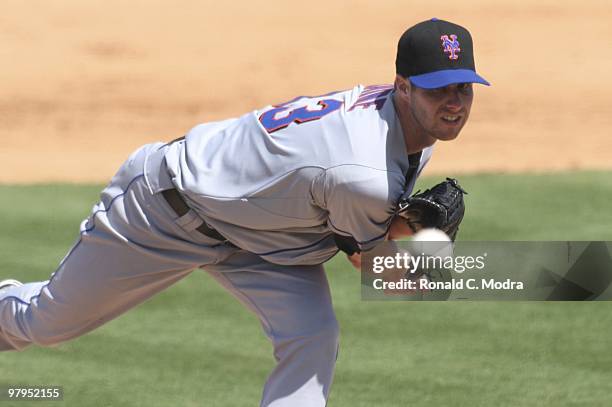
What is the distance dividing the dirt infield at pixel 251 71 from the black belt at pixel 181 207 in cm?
505

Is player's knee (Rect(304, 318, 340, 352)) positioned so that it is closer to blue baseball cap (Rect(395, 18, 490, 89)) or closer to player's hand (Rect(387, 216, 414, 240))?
player's hand (Rect(387, 216, 414, 240))

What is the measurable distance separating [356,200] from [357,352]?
201cm

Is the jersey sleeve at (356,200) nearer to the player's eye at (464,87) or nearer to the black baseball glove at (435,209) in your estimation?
the black baseball glove at (435,209)

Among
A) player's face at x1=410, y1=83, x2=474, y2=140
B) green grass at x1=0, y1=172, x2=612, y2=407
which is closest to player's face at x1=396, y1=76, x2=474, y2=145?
player's face at x1=410, y1=83, x2=474, y2=140

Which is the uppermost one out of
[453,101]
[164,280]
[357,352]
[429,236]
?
[453,101]

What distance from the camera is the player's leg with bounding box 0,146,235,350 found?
4.76 m

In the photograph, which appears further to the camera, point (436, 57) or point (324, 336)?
point (324, 336)

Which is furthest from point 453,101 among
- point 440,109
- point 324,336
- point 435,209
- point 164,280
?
point 164,280

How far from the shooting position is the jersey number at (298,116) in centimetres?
448

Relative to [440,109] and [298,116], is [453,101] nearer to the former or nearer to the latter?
[440,109]

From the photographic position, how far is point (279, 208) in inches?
176

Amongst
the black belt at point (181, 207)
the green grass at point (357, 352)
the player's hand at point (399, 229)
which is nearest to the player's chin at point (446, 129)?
the player's hand at point (399, 229)

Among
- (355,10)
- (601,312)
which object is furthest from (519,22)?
(601,312)

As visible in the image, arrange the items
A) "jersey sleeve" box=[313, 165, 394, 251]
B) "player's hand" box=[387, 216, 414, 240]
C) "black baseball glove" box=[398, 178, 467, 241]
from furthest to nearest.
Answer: "player's hand" box=[387, 216, 414, 240] → "black baseball glove" box=[398, 178, 467, 241] → "jersey sleeve" box=[313, 165, 394, 251]
